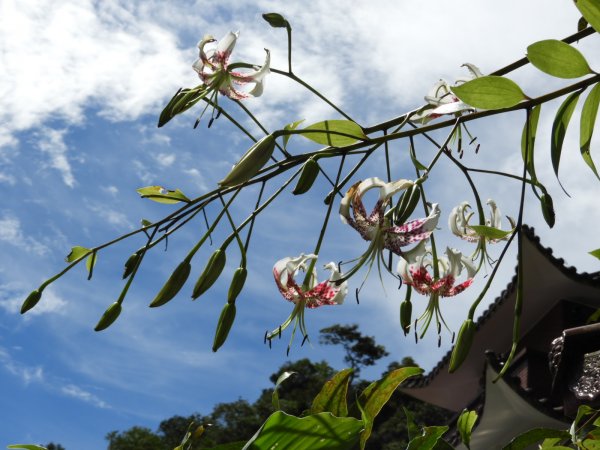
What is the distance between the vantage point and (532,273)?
266 inches

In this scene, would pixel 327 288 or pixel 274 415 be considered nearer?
pixel 274 415

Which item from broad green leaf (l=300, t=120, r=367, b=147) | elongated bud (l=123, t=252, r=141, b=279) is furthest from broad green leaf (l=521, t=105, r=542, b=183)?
elongated bud (l=123, t=252, r=141, b=279)

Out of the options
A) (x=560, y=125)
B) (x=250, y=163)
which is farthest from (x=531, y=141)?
(x=250, y=163)

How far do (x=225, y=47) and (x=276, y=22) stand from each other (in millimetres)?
193

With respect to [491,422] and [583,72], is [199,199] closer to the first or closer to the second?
[583,72]

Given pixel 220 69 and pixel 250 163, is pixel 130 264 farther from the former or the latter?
pixel 220 69

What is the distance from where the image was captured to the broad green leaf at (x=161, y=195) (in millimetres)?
825

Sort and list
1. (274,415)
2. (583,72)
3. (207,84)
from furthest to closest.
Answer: (207,84), (583,72), (274,415)

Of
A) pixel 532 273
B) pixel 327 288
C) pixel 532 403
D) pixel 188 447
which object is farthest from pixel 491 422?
pixel 188 447

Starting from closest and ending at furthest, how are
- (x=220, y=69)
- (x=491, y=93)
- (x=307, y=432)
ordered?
(x=307, y=432), (x=491, y=93), (x=220, y=69)

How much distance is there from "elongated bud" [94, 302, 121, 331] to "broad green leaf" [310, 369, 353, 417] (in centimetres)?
28

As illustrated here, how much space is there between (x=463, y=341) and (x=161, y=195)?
12.3 inches

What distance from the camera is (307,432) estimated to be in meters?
0.47

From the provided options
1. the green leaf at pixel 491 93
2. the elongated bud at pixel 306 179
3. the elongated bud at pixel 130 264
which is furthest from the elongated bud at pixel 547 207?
the elongated bud at pixel 130 264
